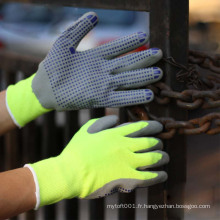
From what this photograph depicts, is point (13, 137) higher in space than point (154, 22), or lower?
lower

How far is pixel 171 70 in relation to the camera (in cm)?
127

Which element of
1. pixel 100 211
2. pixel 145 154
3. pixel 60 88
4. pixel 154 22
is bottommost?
pixel 100 211

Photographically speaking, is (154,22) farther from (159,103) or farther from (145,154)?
(145,154)

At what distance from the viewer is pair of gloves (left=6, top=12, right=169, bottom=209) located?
1295mm

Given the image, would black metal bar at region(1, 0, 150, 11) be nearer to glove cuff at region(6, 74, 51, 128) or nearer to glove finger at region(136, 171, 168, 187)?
glove cuff at region(6, 74, 51, 128)

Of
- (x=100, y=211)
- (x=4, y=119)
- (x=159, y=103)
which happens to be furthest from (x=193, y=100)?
(x=100, y=211)

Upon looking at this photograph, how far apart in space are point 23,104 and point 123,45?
48 cm

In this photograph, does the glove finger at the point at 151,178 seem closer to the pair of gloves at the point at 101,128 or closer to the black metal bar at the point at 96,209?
the pair of gloves at the point at 101,128

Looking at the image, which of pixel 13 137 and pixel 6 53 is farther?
pixel 13 137

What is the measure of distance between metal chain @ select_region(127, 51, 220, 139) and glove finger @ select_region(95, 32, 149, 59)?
105 mm

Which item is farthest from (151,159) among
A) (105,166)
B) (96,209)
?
(96,209)

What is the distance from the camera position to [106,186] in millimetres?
1315

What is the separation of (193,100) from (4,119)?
786 millimetres


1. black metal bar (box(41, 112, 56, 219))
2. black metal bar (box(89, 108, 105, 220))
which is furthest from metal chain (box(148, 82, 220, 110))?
black metal bar (box(41, 112, 56, 219))
